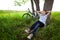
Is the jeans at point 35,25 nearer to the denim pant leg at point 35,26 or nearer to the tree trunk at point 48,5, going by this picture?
the denim pant leg at point 35,26

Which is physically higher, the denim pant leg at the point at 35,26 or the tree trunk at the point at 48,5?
the tree trunk at the point at 48,5

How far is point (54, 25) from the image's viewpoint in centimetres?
283

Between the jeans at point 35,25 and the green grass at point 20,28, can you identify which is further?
the green grass at point 20,28

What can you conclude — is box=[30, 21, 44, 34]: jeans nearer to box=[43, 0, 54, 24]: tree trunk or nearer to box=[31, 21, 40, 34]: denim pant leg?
box=[31, 21, 40, 34]: denim pant leg

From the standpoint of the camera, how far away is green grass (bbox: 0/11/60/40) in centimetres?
280

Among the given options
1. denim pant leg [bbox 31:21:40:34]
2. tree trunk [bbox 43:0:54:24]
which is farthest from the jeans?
tree trunk [bbox 43:0:54:24]

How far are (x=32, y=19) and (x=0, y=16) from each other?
0.40m

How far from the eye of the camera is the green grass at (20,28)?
110 inches

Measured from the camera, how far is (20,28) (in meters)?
2.84

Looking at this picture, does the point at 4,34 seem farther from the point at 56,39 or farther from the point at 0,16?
the point at 56,39

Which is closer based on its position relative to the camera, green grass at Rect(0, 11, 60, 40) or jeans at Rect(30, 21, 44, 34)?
jeans at Rect(30, 21, 44, 34)

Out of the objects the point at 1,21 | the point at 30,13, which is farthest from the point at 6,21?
the point at 30,13

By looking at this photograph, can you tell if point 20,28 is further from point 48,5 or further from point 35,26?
point 48,5

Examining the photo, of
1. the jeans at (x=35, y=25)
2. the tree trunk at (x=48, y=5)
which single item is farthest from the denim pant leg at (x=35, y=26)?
the tree trunk at (x=48, y=5)
